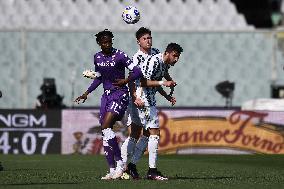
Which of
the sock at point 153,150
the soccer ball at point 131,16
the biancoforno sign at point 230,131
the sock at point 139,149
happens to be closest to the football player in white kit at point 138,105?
the sock at point 139,149

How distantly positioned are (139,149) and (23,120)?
8711mm

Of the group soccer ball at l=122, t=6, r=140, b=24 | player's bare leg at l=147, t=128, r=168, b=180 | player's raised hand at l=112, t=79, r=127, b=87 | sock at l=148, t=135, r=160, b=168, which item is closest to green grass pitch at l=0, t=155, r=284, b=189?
player's bare leg at l=147, t=128, r=168, b=180

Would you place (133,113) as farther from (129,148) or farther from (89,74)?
(89,74)

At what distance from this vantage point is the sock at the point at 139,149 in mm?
18500

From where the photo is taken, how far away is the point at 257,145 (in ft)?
88.0

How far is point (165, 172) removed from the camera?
65.2ft

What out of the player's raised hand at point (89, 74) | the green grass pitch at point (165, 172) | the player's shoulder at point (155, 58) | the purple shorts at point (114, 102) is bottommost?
the green grass pitch at point (165, 172)

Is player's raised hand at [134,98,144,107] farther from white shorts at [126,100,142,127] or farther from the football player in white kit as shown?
white shorts at [126,100,142,127]

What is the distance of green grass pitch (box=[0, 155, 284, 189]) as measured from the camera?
16.9 meters

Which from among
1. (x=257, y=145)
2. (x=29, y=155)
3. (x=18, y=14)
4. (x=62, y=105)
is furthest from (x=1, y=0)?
(x=257, y=145)

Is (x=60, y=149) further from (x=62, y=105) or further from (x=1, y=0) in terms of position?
(x=1, y=0)

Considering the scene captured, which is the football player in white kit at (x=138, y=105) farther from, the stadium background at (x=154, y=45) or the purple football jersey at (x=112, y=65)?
the stadium background at (x=154, y=45)

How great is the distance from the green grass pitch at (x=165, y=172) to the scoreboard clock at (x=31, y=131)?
1.22 m

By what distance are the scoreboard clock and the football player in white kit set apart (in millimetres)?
8111
